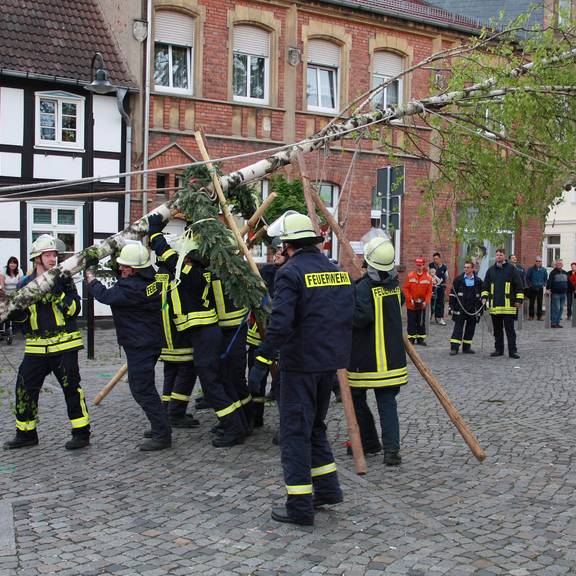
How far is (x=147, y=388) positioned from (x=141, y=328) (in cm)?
53

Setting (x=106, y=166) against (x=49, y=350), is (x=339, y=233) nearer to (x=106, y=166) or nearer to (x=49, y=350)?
(x=49, y=350)

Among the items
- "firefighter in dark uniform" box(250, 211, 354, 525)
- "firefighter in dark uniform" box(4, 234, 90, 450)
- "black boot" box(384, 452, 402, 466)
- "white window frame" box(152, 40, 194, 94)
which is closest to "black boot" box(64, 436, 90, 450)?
"firefighter in dark uniform" box(4, 234, 90, 450)

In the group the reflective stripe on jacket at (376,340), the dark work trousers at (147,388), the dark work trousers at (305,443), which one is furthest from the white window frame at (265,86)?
the dark work trousers at (305,443)

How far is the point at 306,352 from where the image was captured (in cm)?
512

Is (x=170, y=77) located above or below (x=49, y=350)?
above

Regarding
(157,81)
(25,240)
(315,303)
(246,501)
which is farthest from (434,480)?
(157,81)

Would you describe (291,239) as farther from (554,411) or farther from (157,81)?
(157,81)

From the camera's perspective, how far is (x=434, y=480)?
238 inches

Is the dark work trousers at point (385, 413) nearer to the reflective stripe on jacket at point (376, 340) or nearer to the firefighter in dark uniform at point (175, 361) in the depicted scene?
the reflective stripe on jacket at point (376, 340)

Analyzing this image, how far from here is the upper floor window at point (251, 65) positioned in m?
19.7

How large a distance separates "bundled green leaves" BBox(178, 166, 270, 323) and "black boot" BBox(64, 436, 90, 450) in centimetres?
182

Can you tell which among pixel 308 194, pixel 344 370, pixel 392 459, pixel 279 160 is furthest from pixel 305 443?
pixel 279 160

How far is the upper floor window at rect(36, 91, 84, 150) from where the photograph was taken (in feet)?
56.9

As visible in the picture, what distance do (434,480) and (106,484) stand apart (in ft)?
8.19
